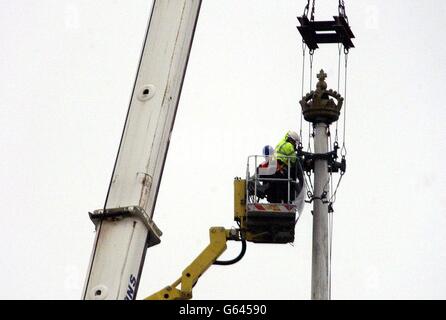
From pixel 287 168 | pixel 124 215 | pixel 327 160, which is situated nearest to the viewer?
pixel 124 215

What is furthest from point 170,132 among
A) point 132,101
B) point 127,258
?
point 127,258

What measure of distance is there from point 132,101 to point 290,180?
477cm

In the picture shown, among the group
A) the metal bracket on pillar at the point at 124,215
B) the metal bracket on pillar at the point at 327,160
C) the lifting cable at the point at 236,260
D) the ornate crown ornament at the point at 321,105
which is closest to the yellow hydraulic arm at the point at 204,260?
the lifting cable at the point at 236,260

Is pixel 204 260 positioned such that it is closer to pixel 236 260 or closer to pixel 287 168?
pixel 236 260

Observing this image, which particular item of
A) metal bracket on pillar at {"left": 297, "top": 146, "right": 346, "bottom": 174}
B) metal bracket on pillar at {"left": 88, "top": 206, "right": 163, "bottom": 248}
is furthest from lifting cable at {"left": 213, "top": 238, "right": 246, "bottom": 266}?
metal bracket on pillar at {"left": 88, "top": 206, "right": 163, "bottom": 248}

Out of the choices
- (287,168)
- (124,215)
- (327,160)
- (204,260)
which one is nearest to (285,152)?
(287,168)

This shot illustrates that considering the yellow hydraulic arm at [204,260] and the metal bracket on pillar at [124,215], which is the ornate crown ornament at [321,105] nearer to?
the yellow hydraulic arm at [204,260]

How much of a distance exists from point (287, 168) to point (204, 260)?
8.88 feet

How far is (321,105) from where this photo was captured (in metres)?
31.4

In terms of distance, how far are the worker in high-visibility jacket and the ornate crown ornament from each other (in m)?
1.48

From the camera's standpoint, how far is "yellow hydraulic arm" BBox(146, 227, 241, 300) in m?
29.5

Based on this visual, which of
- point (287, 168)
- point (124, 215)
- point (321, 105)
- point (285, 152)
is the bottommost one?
point (124, 215)

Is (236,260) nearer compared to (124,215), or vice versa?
(124,215)
